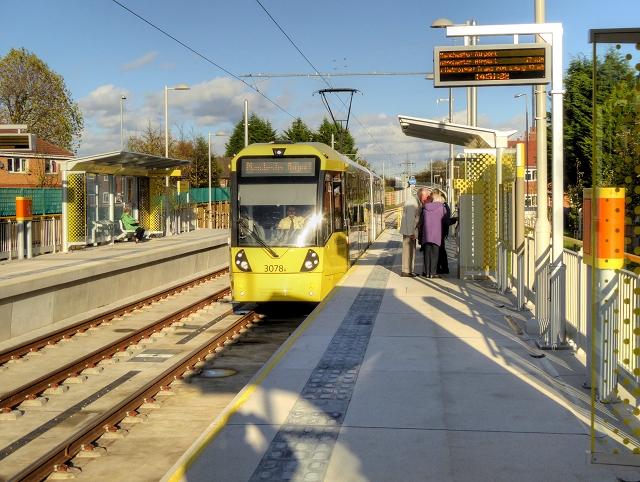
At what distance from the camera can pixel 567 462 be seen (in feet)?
17.6

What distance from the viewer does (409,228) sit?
16844 millimetres

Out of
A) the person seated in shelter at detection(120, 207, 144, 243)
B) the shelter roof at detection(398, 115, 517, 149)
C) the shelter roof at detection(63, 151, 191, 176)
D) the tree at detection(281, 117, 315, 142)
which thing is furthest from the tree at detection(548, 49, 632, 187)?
the tree at detection(281, 117, 315, 142)

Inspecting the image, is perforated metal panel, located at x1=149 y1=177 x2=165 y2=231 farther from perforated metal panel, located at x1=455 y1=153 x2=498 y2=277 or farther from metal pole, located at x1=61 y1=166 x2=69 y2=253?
perforated metal panel, located at x1=455 y1=153 x2=498 y2=277

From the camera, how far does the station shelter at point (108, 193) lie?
22.0 m

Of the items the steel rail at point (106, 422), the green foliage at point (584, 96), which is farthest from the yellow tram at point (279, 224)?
the green foliage at point (584, 96)

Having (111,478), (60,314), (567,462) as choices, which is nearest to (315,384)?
(111,478)

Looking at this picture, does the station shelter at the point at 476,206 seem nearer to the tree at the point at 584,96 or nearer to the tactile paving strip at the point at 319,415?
the tree at the point at 584,96

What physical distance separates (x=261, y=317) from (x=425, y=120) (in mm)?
4867

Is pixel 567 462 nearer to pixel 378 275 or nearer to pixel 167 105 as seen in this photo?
pixel 378 275

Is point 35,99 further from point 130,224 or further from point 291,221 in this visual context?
point 291,221

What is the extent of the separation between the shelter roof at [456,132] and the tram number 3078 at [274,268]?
3.54m

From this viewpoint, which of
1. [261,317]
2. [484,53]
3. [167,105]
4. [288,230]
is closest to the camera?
[484,53]

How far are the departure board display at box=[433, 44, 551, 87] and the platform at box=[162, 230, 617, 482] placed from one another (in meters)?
3.32

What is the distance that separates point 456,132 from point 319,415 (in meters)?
9.28
